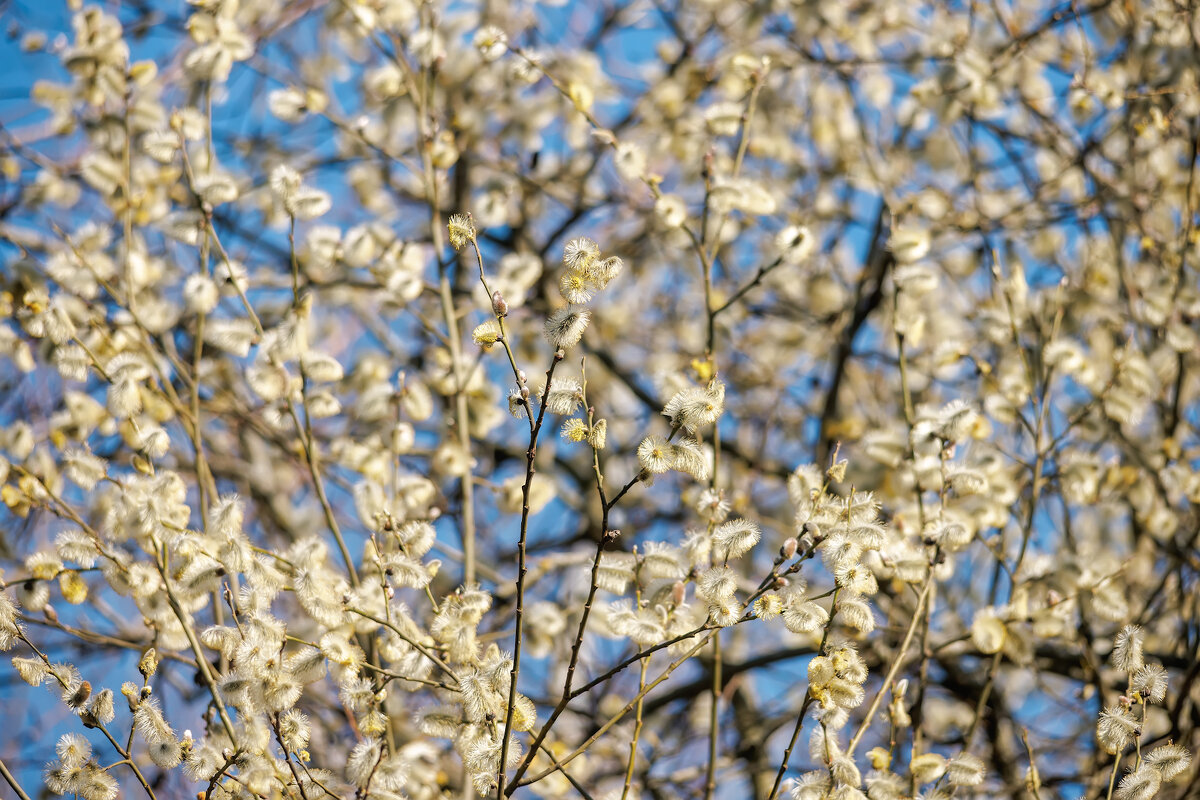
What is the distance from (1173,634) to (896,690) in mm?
1968

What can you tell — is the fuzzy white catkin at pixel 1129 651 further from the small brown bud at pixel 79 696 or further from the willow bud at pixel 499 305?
the small brown bud at pixel 79 696

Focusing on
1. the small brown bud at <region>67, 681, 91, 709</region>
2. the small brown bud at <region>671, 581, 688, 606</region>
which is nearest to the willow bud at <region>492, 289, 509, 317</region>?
the small brown bud at <region>671, 581, 688, 606</region>

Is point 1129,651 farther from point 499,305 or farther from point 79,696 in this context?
point 79,696

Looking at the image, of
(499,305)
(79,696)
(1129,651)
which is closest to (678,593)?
(499,305)

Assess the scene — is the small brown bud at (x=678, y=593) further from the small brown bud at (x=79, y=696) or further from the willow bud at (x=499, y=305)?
the small brown bud at (x=79, y=696)

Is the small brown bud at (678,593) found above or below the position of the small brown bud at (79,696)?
below

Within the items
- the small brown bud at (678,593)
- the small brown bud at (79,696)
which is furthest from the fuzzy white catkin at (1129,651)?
the small brown bud at (79,696)

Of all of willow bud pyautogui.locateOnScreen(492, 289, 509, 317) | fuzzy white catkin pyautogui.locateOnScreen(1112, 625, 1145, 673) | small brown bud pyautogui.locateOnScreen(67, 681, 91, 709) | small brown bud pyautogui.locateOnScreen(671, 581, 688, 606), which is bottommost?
fuzzy white catkin pyautogui.locateOnScreen(1112, 625, 1145, 673)

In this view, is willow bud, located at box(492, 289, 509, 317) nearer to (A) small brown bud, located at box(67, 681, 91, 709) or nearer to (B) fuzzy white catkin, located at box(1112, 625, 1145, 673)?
(A) small brown bud, located at box(67, 681, 91, 709)

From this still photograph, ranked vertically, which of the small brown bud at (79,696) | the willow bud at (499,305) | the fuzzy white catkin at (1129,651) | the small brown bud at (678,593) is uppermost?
the willow bud at (499,305)

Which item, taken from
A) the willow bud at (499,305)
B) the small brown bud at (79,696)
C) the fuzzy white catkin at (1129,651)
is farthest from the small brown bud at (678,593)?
the small brown bud at (79,696)

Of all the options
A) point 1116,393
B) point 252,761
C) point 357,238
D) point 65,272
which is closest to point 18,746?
point 65,272

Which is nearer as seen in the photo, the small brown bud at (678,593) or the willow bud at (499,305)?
the willow bud at (499,305)

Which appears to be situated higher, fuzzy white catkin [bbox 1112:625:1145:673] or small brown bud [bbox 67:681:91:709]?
small brown bud [bbox 67:681:91:709]
